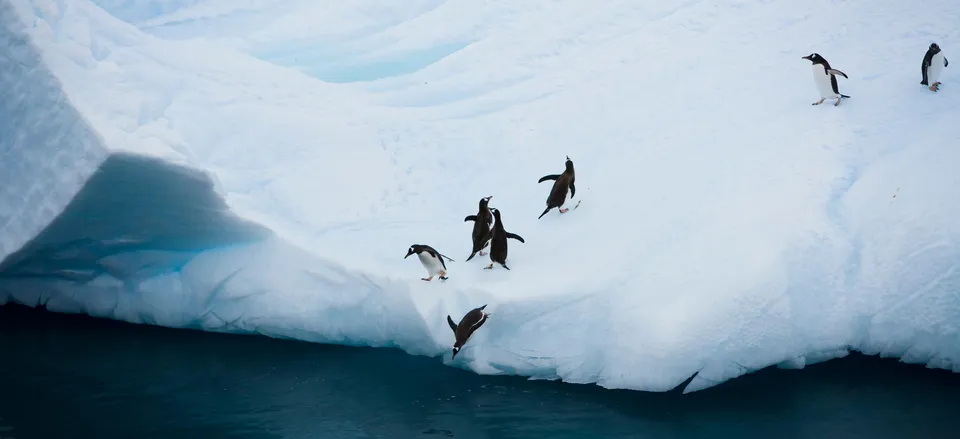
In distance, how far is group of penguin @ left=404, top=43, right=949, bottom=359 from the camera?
19.2 ft

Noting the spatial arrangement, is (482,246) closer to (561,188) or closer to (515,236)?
(515,236)

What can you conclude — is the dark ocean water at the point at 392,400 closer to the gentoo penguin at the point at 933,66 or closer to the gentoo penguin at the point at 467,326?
the gentoo penguin at the point at 467,326

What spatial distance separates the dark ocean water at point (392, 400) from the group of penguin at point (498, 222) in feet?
1.69

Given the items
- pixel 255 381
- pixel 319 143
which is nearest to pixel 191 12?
pixel 319 143

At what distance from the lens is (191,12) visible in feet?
46.9

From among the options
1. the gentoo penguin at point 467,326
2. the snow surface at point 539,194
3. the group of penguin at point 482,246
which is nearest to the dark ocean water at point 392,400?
the snow surface at point 539,194

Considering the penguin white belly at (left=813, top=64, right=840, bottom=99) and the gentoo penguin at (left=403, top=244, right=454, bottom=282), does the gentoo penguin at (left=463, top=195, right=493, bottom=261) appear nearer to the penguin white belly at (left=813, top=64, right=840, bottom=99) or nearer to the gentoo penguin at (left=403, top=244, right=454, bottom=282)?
the gentoo penguin at (left=403, top=244, right=454, bottom=282)


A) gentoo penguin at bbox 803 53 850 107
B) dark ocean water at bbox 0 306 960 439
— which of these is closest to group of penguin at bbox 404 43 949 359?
gentoo penguin at bbox 803 53 850 107

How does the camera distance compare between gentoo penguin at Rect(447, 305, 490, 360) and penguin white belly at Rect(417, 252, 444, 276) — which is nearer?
gentoo penguin at Rect(447, 305, 490, 360)

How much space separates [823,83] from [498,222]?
3407 millimetres

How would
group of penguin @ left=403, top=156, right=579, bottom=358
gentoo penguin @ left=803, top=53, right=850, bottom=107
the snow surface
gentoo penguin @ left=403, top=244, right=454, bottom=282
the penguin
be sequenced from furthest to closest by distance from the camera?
gentoo penguin @ left=803, top=53, right=850, bottom=107 < the penguin < gentoo penguin @ left=403, top=244, right=454, bottom=282 < group of penguin @ left=403, top=156, right=579, bottom=358 < the snow surface

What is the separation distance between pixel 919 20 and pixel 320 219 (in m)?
6.40

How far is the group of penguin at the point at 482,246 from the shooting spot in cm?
582

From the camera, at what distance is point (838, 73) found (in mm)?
7281
